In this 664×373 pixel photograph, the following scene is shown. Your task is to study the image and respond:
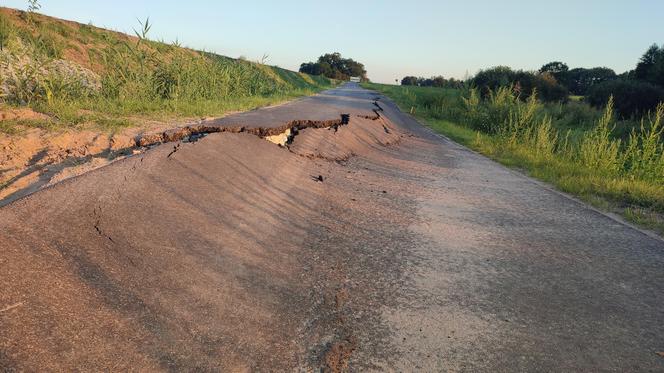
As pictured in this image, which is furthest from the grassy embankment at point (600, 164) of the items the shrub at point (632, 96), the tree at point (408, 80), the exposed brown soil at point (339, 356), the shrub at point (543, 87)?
the tree at point (408, 80)

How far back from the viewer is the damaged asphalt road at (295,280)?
2193 millimetres

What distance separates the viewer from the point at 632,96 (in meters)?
22.4

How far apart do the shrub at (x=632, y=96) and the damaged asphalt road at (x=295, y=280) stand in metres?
21.2

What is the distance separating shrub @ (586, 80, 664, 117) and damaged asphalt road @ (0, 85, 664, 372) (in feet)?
69.5

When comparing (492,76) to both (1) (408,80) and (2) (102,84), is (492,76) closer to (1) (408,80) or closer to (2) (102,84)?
(2) (102,84)

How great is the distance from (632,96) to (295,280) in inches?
998

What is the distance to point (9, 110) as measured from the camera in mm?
5438

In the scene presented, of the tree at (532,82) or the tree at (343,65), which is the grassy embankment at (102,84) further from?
the tree at (343,65)

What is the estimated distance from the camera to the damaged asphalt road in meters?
2.19

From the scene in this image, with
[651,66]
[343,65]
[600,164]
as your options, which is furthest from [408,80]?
[600,164]

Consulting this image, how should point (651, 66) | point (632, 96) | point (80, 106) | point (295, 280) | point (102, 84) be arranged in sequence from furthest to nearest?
point (651, 66)
point (632, 96)
point (102, 84)
point (80, 106)
point (295, 280)

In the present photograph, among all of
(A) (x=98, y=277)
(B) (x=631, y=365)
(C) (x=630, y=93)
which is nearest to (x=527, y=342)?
(B) (x=631, y=365)

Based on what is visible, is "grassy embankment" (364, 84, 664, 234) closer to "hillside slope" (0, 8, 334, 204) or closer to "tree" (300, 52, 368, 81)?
"hillside slope" (0, 8, 334, 204)

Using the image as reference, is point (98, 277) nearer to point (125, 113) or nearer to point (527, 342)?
point (527, 342)
